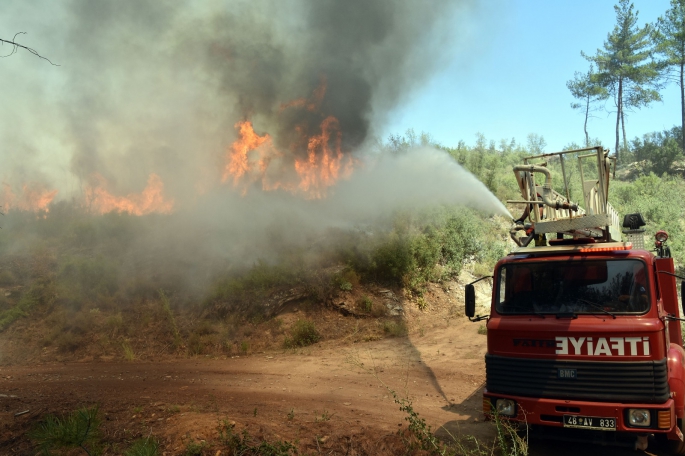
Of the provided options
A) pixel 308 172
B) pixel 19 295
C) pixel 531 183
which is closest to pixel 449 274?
pixel 308 172

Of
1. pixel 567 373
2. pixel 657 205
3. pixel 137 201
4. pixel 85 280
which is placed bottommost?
pixel 567 373

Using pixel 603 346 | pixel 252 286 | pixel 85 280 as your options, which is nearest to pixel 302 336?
pixel 252 286

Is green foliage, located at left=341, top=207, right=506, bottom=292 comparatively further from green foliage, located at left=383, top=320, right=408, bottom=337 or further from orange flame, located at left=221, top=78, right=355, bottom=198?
orange flame, located at left=221, top=78, right=355, bottom=198

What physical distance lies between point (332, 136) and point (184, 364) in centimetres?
1190

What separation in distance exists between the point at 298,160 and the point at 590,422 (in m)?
16.6

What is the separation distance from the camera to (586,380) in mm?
4547

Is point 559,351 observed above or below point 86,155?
below

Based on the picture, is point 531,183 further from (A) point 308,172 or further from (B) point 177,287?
(A) point 308,172

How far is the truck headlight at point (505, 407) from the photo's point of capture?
4820 millimetres

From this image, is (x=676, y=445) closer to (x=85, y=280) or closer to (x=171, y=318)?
(x=171, y=318)

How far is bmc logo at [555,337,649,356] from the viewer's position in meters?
4.46

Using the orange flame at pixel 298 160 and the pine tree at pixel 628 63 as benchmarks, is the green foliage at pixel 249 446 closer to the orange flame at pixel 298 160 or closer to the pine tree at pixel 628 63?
the orange flame at pixel 298 160

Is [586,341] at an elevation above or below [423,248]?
below

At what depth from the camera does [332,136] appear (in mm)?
19844
